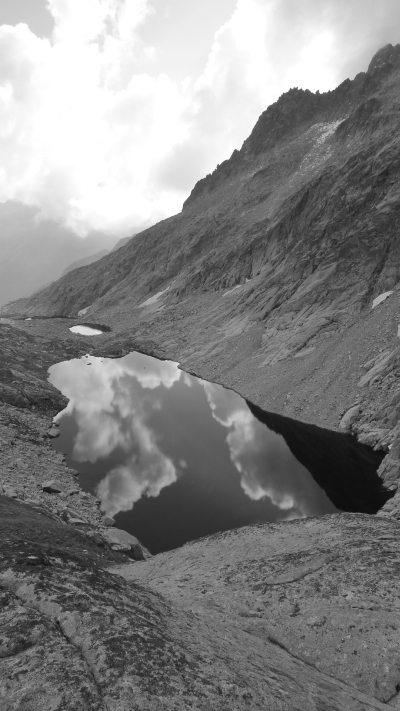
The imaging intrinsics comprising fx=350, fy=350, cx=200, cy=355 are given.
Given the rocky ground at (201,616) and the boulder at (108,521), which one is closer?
the rocky ground at (201,616)

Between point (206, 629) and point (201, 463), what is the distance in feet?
72.0

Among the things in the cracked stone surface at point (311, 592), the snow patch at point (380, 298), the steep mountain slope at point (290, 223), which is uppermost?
the steep mountain slope at point (290, 223)

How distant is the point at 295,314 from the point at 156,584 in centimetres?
4785

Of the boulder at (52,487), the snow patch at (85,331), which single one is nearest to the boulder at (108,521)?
the boulder at (52,487)

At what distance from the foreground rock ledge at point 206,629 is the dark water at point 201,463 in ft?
26.8

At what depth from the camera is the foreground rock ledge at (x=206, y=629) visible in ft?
16.6

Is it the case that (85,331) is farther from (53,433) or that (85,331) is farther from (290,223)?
(53,433)

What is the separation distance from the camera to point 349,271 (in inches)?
2076

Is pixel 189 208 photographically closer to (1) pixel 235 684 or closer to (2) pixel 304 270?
(2) pixel 304 270

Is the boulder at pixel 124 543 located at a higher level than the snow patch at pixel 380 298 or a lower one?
lower

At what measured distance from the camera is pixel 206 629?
27.4 feet

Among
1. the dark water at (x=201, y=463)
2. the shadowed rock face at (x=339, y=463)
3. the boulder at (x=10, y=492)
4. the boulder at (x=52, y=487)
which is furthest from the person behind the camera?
the shadowed rock face at (x=339, y=463)

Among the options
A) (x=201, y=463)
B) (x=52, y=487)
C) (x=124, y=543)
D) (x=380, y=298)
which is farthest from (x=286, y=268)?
(x=124, y=543)

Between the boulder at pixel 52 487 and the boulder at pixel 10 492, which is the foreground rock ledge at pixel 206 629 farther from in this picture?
the boulder at pixel 52 487
